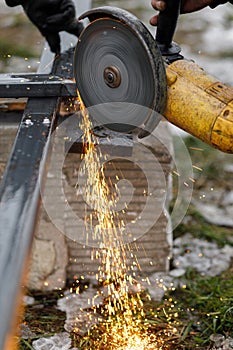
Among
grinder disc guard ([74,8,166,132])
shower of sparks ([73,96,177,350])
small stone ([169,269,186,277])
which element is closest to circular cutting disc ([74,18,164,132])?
grinder disc guard ([74,8,166,132])

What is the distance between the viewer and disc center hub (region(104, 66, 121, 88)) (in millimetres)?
2004

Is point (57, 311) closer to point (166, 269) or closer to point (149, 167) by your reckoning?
point (166, 269)

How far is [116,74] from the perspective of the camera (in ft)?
6.57

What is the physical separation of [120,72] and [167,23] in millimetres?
263

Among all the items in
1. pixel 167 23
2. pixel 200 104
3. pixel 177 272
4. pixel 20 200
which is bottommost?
pixel 177 272

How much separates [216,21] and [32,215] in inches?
266

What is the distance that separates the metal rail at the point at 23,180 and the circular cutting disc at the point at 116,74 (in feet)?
0.42

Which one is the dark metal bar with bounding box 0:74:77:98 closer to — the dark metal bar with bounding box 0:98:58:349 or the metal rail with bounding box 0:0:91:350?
the metal rail with bounding box 0:0:91:350

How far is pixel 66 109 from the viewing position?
2344 mm

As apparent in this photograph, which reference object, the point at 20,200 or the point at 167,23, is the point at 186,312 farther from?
the point at 20,200

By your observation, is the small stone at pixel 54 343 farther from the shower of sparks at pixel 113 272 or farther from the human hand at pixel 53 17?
the human hand at pixel 53 17

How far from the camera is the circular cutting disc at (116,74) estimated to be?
192 centimetres

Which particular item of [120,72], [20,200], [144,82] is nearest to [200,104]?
[144,82]

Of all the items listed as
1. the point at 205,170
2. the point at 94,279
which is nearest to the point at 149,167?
the point at 94,279
